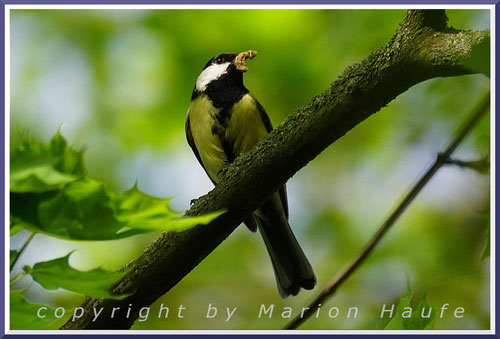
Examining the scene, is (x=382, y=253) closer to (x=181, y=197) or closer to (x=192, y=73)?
(x=181, y=197)

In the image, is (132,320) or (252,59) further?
(252,59)

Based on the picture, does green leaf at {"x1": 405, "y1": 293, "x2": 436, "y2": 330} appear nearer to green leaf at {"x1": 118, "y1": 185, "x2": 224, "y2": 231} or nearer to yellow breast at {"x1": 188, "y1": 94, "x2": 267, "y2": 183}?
green leaf at {"x1": 118, "y1": 185, "x2": 224, "y2": 231}

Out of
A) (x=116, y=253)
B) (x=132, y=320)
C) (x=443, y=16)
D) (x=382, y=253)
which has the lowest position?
(x=382, y=253)

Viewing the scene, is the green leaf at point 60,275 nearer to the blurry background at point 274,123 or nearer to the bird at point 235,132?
the blurry background at point 274,123

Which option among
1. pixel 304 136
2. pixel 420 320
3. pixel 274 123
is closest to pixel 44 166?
pixel 304 136

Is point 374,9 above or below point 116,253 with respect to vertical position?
above

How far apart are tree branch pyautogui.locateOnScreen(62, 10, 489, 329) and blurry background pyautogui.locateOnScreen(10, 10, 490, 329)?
0.44 m

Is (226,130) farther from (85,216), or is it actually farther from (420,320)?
(85,216)

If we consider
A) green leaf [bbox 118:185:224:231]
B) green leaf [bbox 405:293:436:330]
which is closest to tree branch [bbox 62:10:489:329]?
green leaf [bbox 405:293:436:330]

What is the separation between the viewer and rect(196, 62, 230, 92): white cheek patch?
2346 mm

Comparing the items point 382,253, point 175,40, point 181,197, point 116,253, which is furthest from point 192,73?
point 382,253

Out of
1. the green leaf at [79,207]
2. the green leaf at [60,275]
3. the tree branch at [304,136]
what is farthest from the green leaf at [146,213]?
the tree branch at [304,136]

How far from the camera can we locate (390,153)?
84.5 inches

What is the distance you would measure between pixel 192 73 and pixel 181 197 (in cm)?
50
